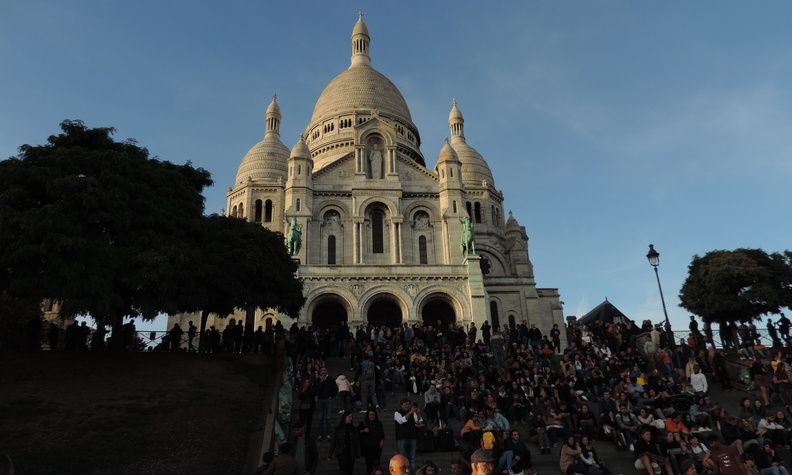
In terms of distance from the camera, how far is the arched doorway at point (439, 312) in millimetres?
34125

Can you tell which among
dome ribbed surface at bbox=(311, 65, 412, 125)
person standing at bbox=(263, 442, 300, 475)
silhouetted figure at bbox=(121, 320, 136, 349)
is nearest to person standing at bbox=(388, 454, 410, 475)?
person standing at bbox=(263, 442, 300, 475)

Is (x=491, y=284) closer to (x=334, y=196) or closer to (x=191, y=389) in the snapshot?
(x=334, y=196)

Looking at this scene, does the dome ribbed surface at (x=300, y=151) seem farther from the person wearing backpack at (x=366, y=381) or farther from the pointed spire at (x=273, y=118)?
the person wearing backpack at (x=366, y=381)

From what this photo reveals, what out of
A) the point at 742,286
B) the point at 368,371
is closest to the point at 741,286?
the point at 742,286

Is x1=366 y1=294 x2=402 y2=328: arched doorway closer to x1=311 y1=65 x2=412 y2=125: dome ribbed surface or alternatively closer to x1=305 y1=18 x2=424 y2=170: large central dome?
x1=305 y1=18 x2=424 y2=170: large central dome

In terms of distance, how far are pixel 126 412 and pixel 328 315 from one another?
72.7 feet

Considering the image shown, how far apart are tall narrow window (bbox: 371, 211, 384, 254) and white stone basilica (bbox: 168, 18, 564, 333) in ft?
0.24

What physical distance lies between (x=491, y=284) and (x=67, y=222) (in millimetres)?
31065

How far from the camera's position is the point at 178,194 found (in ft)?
72.0

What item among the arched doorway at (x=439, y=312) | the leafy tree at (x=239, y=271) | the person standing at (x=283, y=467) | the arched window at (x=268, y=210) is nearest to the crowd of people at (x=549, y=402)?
the person standing at (x=283, y=467)

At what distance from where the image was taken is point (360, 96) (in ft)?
181

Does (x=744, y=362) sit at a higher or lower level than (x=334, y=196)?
lower

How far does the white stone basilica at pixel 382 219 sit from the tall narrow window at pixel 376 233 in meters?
0.07

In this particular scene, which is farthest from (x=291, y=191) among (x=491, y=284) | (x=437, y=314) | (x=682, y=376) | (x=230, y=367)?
(x=682, y=376)
